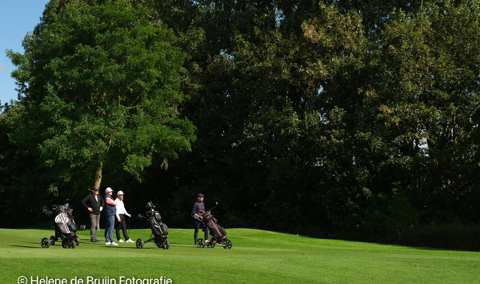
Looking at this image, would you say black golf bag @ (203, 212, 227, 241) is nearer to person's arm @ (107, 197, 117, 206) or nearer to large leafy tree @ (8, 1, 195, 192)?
person's arm @ (107, 197, 117, 206)

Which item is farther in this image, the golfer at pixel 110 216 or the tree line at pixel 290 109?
the tree line at pixel 290 109

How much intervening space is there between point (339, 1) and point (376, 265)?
32.4 meters

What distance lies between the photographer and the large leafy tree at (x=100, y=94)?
114 ft

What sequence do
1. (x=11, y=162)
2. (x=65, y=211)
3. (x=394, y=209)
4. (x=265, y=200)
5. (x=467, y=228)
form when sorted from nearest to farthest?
(x=65, y=211) → (x=467, y=228) → (x=394, y=209) → (x=265, y=200) → (x=11, y=162)

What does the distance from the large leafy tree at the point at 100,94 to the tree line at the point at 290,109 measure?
0.12 m

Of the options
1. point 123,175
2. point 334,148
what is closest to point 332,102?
point 334,148

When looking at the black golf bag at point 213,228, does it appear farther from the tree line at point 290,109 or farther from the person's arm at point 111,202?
the tree line at point 290,109

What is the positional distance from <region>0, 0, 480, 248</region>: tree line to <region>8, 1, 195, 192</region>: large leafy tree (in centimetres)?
12

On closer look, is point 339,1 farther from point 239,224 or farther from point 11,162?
point 11,162

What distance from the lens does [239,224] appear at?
42.1 m

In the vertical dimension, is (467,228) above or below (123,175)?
below

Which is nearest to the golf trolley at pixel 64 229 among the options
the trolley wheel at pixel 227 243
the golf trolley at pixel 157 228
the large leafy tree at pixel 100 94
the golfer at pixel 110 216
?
the golfer at pixel 110 216

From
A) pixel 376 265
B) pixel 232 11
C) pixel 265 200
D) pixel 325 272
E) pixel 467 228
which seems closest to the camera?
pixel 325 272

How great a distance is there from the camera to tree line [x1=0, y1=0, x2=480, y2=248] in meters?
32.8
